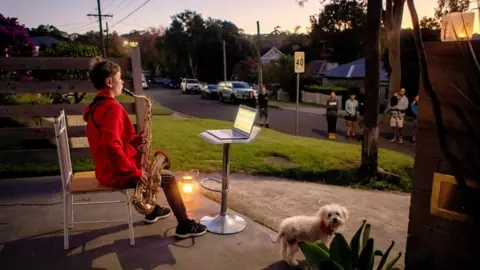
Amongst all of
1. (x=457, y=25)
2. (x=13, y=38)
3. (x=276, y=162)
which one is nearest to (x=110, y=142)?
(x=457, y=25)

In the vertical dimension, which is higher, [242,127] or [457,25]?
[457,25]

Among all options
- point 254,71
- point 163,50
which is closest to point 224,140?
point 254,71

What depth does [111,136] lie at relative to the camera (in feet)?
10.7

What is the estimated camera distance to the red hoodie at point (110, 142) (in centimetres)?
329

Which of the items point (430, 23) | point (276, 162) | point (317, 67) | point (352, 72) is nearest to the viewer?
point (276, 162)

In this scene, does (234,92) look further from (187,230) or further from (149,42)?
(149,42)

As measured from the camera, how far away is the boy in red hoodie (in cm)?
330

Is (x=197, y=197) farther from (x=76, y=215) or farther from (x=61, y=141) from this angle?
(x=61, y=141)

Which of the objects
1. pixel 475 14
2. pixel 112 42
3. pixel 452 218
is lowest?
pixel 452 218

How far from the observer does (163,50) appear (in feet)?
196

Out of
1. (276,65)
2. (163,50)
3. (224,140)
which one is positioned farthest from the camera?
(163,50)

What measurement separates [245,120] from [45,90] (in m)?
3.47

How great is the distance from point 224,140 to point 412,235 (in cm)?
193

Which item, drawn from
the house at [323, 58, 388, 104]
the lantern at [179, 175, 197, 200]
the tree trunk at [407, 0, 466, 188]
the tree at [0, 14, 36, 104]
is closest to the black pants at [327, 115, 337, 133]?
the tree at [0, 14, 36, 104]
